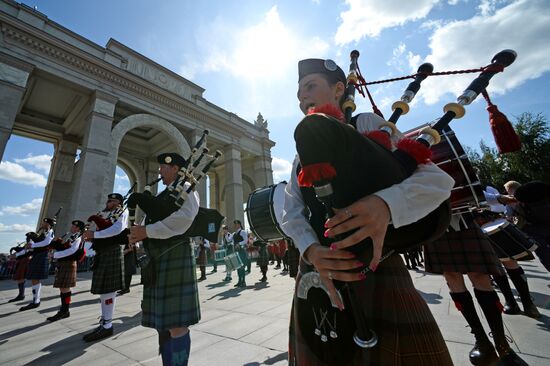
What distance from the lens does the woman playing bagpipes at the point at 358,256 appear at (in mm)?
683

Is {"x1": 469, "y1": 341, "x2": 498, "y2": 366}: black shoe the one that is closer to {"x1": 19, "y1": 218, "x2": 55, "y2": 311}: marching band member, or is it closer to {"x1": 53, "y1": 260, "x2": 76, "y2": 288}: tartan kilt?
{"x1": 53, "y1": 260, "x2": 76, "y2": 288}: tartan kilt

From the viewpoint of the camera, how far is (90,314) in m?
4.71

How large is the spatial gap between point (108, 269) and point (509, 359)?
195 inches

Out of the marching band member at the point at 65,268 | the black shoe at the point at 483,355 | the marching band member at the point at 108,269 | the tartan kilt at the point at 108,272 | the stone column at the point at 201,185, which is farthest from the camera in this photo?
the stone column at the point at 201,185

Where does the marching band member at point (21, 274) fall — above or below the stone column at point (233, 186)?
below

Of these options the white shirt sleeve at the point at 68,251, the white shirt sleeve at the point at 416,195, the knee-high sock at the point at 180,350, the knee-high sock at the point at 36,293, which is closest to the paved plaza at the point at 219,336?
the knee-high sock at the point at 180,350

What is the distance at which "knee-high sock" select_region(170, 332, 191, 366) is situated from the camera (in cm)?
203

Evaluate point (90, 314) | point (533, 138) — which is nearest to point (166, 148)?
point (90, 314)

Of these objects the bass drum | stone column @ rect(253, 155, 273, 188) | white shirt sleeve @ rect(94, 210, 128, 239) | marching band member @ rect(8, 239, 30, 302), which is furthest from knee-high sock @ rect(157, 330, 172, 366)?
stone column @ rect(253, 155, 273, 188)

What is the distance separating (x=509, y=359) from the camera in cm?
184

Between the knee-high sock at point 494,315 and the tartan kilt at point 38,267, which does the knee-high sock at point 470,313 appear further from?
the tartan kilt at point 38,267

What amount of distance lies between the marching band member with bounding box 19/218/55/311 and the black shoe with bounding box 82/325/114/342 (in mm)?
3806

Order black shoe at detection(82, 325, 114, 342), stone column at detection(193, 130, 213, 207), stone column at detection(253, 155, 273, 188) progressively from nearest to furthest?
black shoe at detection(82, 325, 114, 342), stone column at detection(193, 130, 213, 207), stone column at detection(253, 155, 273, 188)

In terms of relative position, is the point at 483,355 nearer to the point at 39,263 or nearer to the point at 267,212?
the point at 267,212
